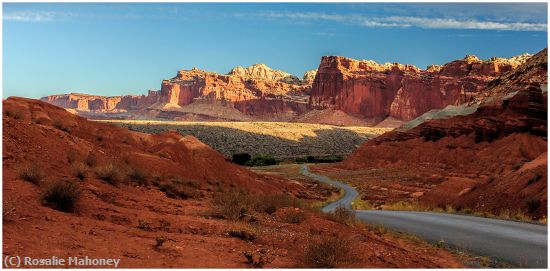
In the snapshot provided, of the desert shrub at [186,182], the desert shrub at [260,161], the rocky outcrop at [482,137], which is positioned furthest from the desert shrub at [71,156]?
the desert shrub at [260,161]

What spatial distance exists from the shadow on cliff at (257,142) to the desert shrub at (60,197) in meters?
92.0

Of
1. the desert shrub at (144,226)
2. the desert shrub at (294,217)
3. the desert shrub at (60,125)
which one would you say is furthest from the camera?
the desert shrub at (60,125)

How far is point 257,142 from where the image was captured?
Result: 11900 centimetres

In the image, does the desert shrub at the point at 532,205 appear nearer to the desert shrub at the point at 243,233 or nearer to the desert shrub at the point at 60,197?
the desert shrub at the point at 243,233

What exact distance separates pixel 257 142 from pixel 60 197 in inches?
4216

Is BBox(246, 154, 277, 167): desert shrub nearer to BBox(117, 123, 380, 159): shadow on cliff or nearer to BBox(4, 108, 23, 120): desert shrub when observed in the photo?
BBox(117, 123, 380, 159): shadow on cliff

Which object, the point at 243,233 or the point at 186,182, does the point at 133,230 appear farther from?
the point at 186,182

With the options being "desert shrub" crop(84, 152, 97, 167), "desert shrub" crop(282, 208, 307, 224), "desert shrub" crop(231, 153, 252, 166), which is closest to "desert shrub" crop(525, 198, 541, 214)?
"desert shrub" crop(282, 208, 307, 224)

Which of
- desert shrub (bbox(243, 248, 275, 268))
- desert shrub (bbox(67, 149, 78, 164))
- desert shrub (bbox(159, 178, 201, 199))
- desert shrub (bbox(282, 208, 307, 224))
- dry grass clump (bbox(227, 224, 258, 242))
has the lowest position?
desert shrub (bbox(159, 178, 201, 199))

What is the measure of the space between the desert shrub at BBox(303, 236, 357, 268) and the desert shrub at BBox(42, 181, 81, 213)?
5.92 metres

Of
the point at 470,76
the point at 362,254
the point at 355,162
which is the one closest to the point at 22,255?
the point at 362,254

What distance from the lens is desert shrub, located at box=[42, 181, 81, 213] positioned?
11.8m

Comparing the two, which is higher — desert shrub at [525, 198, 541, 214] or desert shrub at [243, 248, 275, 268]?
desert shrub at [243, 248, 275, 268]

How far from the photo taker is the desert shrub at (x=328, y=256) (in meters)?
9.07
